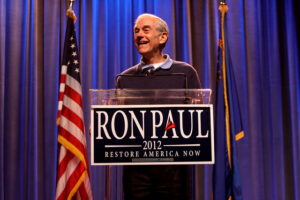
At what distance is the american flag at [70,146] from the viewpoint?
249 centimetres

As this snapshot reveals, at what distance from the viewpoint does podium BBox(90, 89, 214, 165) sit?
6.24ft

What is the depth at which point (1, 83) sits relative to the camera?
3.74 meters

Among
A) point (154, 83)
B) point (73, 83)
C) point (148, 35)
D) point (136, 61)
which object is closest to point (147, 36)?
point (148, 35)

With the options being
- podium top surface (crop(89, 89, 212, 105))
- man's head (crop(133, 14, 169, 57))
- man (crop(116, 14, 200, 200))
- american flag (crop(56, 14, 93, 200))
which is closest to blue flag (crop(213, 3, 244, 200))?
man (crop(116, 14, 200, 200))

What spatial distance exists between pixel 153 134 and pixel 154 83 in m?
0.60

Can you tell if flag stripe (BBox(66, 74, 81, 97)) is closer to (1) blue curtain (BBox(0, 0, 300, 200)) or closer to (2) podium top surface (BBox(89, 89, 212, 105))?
(2) podium top surface (BBox(89, 89, 212, 105))

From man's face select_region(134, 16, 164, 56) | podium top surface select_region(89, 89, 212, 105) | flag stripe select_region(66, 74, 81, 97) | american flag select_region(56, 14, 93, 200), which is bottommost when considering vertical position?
american flag select_region(56, 14, 93, 200)

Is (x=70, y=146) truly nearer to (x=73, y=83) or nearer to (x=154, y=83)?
(x=73, y=83)

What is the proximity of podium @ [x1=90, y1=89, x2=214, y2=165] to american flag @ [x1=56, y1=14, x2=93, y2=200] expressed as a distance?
0.63 meters

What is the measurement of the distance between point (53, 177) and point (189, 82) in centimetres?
189

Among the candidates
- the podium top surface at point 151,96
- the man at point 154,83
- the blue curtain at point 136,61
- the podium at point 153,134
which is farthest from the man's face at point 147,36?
the blue curtain at point 136,61

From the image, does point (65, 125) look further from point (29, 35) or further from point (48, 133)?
point (29, 35)

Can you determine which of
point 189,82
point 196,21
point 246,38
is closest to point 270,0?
point 246,38

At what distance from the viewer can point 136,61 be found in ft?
13.2
